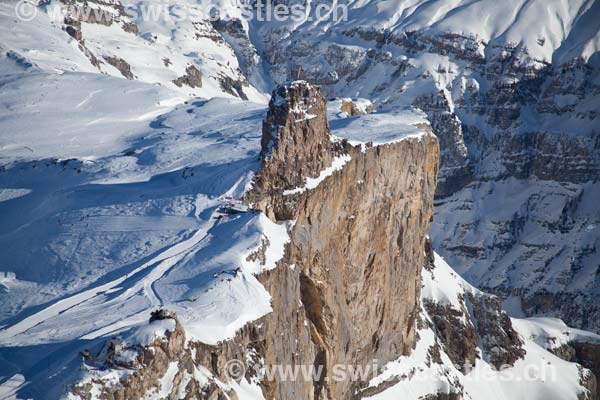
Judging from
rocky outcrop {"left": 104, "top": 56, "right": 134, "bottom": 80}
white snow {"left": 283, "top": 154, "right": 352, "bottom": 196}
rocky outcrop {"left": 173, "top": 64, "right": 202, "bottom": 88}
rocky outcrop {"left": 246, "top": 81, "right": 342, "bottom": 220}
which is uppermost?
rocky outcrop {"left": 246, "top": 81, "right": 342, "bottom": 220}

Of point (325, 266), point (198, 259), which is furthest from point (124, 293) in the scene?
point (325, 266)

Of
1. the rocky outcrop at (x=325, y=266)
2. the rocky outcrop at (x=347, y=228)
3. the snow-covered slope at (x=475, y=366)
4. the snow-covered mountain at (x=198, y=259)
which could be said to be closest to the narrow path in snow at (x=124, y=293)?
the snow-covered mountain at (x=198, y=259)

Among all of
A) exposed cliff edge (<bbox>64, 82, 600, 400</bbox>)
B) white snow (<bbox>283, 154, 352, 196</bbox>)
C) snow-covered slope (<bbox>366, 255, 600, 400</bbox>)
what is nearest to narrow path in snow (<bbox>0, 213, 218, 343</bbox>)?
exposed cliff edge (<bbox>64, 82, 600, 400</bbox>)

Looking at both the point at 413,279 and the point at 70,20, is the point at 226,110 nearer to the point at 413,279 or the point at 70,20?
the point at 413,279

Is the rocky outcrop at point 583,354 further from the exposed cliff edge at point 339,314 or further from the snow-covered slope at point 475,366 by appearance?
the exposed cliff edge at point 339,314

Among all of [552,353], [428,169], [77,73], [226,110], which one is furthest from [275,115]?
[552,353]

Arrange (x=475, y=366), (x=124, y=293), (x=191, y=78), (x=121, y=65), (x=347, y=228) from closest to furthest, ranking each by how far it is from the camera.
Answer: (x=124, y=293)
(x=347, y=228)
(x=475, y=366)
(x=121, y=65)
(x=191, y=78)

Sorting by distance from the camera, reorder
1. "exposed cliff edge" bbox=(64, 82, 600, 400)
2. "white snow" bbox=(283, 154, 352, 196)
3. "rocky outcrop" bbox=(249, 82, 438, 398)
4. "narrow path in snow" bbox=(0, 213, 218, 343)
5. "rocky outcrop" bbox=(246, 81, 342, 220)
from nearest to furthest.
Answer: "exposed cliff edge" bbox=(64, 82, 600, 400) < "narrow path in snow" bbox=(0, 213, 218, 343) < "rocky outcrop" bbox=(249, 82, 438, 398) < "white snow" bbox=(283, 154, 352, 196) < "rocky outcrop" bbox=(246, 81, 342, 220)

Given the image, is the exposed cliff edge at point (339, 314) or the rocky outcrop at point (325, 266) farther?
the rocky outcrop at point (325, 266)

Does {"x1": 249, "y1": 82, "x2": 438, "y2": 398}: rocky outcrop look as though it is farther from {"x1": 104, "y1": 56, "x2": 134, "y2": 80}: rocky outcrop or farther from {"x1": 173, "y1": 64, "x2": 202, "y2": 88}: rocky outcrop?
{"x1": 173, "y1": 64, "x2": 202, "y2": 88}: rocky outcrop

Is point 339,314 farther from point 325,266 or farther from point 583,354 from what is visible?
point 583,354

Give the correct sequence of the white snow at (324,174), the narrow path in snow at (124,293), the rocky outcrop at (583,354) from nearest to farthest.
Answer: the narrow path in snow at (124,293) → the white snow at (324,174) → the rocky outcrop at (583,354)

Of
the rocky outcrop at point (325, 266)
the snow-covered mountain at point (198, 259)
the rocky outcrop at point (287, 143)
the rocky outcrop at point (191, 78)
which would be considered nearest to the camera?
the snow-covered mountain at point (198, 259)

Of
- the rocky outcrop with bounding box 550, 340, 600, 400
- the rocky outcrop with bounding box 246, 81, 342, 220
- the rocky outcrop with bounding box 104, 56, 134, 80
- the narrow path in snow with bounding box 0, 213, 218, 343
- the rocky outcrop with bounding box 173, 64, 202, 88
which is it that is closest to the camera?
the narrow path in snow with bounding box 0, 213, 218, 343
